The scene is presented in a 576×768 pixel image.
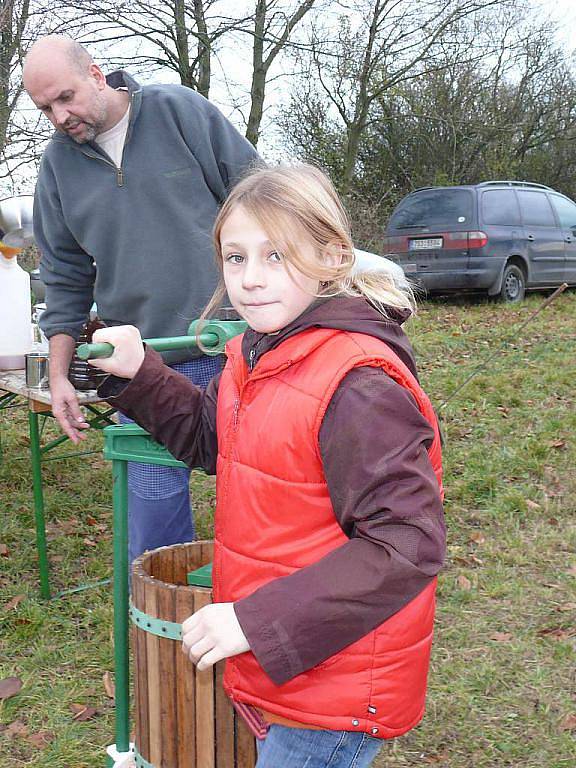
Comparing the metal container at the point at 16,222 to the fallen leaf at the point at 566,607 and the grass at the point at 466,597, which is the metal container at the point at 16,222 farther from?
the fallen leaf at the point at 566,607

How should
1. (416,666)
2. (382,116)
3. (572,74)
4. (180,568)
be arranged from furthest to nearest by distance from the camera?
A: (572,74) < (382,116) < (180,568) < (416,666)

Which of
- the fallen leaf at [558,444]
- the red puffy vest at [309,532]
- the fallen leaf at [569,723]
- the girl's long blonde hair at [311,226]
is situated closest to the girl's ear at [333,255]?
the girl's long blonde hair at [311,226]

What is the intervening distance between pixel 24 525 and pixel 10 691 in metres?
1.61

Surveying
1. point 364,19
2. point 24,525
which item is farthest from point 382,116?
point 24,525

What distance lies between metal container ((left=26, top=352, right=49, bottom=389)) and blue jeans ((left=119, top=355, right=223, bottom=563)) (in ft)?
2.47

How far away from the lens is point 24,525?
4543mm

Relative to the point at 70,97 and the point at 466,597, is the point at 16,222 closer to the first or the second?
the point at 70,97

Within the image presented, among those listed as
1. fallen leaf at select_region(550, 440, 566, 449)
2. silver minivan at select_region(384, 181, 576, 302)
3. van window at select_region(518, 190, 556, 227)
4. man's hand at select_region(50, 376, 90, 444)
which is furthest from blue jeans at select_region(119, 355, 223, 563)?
van window at select_region(518, 190, 556, 227)

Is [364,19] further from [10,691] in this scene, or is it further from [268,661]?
[268,661]

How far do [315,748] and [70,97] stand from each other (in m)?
1.92

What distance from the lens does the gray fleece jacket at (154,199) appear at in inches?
103

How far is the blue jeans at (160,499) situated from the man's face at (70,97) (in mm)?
747

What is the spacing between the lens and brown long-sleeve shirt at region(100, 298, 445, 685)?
117 centimetres

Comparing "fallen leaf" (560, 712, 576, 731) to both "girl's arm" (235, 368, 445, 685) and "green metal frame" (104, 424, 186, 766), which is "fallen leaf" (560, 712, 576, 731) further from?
"girl's arm" (235, 368, 445, 685)
